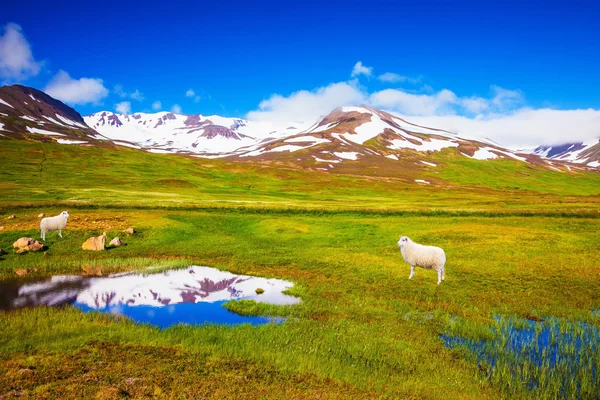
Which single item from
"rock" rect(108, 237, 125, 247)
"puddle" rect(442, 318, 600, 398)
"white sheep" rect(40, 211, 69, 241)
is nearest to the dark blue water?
"puddle" rect(442, 318, 600, 398)

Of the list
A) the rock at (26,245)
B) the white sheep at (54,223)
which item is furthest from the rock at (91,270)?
the white sheep at (54,223)

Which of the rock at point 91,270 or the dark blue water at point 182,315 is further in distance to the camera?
the rock at point 91,270

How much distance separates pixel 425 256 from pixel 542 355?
1204cm

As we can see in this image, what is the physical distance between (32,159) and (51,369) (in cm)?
16144

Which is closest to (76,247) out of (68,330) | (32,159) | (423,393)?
(68,330)

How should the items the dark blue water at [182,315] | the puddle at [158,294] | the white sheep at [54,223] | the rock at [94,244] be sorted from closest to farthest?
1. the dark blue water at [182,315]
2. the puddle at [158,294]
3. the rock at [94,244]
4. the white sheep at [54,223]

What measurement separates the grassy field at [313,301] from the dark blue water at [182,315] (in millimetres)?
1230

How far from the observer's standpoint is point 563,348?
51.3ft

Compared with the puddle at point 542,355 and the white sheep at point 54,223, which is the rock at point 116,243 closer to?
the white sheep at point 54,223

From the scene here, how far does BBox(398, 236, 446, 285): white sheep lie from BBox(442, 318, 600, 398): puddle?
722 centimetres

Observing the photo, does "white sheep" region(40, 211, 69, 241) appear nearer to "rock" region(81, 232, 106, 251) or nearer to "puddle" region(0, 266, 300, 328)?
"rock" region(81, 232, 106, 251)

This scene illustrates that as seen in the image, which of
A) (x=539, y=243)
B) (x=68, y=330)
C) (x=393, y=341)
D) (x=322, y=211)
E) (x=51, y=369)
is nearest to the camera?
(x=51, y=369)

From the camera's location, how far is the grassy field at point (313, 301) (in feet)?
38.8

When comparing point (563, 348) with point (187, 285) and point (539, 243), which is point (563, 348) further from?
point (539, 243)
